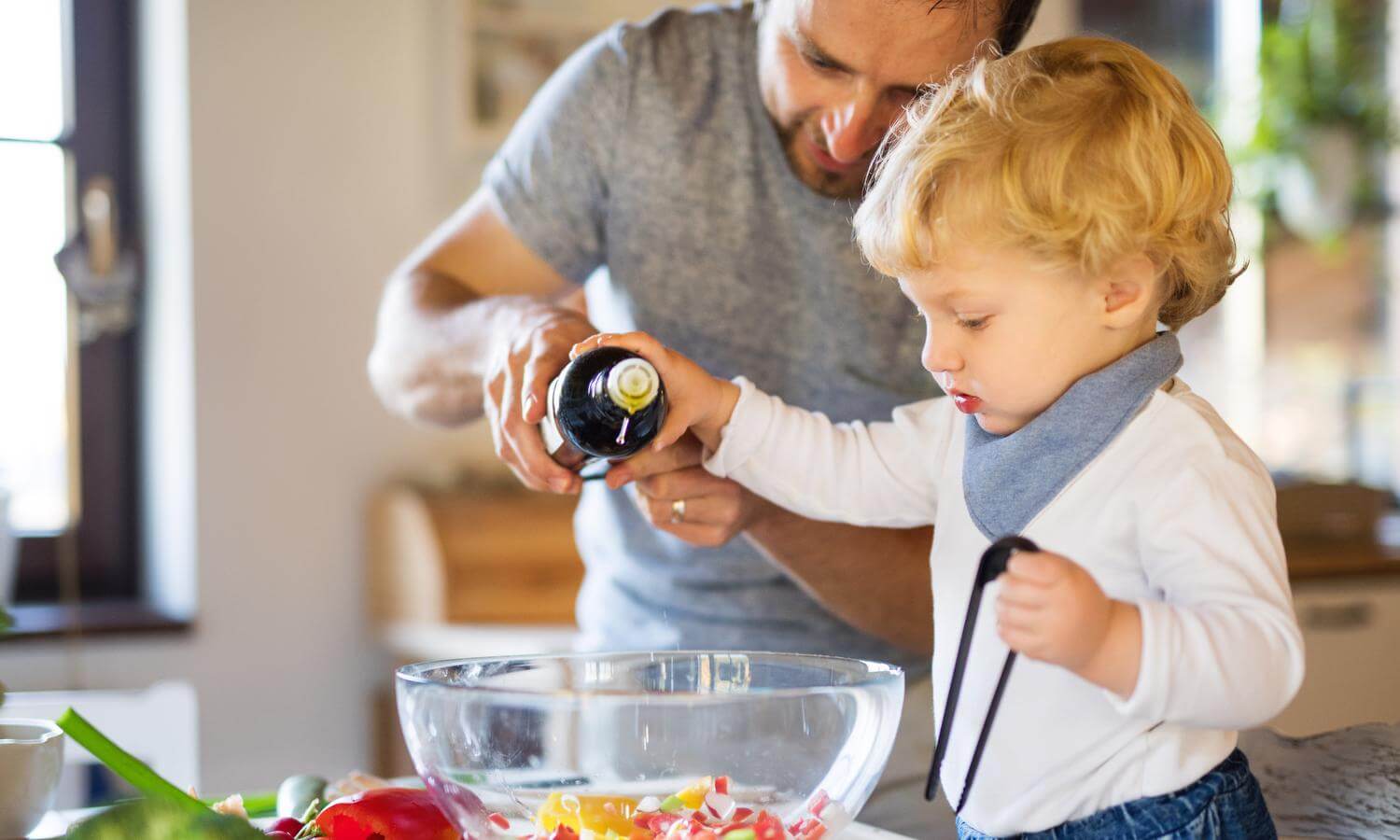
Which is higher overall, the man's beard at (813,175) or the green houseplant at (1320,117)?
the green houseplant at (1320,117)

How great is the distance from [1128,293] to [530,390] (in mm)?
376

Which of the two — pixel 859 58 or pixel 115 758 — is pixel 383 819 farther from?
pixel 859 58

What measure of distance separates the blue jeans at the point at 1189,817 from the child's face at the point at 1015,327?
0.21 metres

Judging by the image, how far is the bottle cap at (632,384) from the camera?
811 millimetres

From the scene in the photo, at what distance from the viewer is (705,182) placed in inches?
50.7

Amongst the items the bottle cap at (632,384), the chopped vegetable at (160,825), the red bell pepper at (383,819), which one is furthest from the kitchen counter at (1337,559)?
the chopped vegetable at (160,825)

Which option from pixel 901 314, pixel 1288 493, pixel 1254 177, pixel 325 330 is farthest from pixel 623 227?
pixel 1254 177

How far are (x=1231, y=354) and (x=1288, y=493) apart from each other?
89cm

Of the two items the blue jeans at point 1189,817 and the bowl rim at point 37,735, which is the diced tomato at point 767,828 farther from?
the bowl rim at point 37,735

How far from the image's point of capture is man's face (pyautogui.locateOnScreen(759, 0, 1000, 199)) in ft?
3.22

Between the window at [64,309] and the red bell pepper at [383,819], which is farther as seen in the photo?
the window at [64,309]

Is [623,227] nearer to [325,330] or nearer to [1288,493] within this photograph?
[325,330]

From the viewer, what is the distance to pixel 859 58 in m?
1.00

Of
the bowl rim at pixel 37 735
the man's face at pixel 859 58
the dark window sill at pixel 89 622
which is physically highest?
the man's face at pixel 859 58
